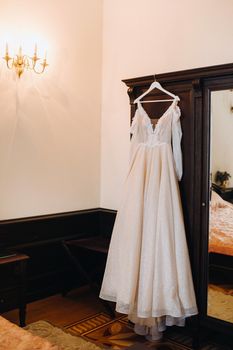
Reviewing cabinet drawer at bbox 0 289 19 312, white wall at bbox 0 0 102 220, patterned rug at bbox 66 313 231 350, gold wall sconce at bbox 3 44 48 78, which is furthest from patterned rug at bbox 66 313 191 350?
gold wall sconce at bbox 3 44 48 78

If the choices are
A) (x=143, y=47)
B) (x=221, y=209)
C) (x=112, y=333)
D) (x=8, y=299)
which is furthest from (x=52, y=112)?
(x=112, y=333)

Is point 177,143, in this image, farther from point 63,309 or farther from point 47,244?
point 63,309

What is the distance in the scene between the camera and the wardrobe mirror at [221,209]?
261 centimetres

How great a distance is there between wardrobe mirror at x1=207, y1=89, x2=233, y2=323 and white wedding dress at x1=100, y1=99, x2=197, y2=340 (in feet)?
0.61

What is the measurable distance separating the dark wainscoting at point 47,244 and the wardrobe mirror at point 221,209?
1.30 m

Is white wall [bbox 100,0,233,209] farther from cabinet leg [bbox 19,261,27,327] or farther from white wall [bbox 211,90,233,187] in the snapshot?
cabinet leg [bbox 19,261,27,327]

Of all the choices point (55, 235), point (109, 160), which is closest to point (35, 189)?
point (55, 235)

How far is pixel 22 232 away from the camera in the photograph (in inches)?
129

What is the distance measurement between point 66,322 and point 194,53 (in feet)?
7.97

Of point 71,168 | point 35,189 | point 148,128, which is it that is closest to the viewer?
point 148,128

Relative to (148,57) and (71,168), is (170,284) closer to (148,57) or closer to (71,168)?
(71,168)

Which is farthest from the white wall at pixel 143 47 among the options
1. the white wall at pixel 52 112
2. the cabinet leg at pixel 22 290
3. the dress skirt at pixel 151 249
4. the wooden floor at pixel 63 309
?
the cabinet leg at pixel 22 290

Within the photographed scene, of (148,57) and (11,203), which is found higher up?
(148,57)

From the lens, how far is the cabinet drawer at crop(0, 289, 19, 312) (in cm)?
299
